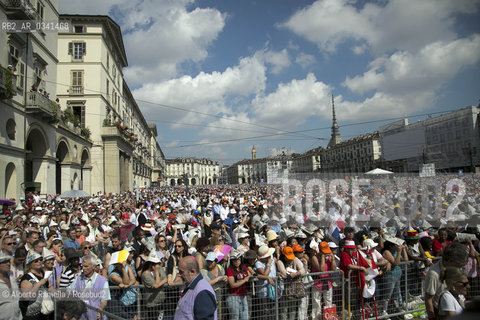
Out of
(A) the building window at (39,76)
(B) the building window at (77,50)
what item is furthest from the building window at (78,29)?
(A) the building window at (39,76)

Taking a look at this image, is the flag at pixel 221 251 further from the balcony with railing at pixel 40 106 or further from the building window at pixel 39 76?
the building window at pixel 39 76

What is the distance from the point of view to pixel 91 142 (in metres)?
28.9

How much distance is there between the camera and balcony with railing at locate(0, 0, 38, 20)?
46.4 feet

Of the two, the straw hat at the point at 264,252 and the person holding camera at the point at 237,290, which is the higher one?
the straw hat at the point at 264,252

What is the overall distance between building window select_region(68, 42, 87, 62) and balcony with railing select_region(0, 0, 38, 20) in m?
15.7

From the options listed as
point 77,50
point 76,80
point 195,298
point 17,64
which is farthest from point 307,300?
point 77,50

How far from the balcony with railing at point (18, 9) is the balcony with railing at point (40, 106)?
3746 millimetres

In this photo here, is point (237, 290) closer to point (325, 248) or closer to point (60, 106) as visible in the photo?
point (325, 248)

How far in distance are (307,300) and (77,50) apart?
34.2 metres

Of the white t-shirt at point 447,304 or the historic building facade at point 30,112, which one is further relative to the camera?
the historic building facade at point 30,112

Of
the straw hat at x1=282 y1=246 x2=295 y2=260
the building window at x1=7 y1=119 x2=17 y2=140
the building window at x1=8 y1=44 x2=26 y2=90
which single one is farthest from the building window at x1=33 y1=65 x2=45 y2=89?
the straw hat at x1=282 y1=246 x2=295 y2=260

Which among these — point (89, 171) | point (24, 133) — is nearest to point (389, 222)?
point (24, 133)

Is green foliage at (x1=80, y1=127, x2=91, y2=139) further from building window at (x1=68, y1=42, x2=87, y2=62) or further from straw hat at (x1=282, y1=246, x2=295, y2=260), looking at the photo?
straw hat at (x1=282, y1=246, x2=295, y2=260)

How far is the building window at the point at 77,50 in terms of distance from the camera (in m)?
30.9
